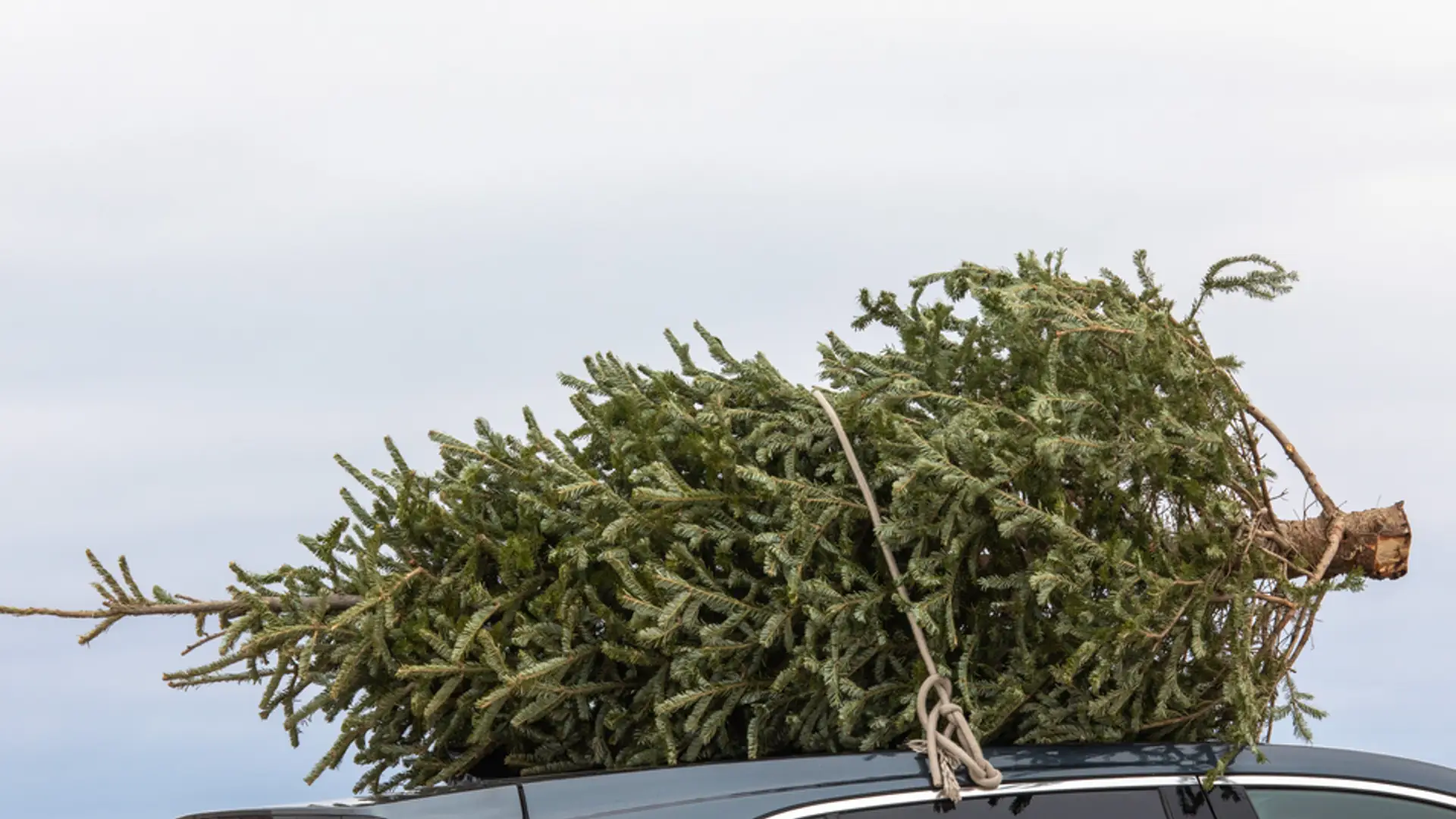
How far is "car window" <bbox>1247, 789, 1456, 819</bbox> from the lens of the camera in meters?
4.48

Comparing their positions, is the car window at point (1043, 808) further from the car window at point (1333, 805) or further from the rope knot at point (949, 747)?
the car window at point (1333, 805)

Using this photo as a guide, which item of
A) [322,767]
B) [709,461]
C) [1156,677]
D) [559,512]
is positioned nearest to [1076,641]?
[1156,677]

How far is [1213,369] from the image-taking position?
192 inches

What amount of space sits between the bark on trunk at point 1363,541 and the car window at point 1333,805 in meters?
0.73

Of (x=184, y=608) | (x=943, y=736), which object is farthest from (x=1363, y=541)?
(x=184, y=608)

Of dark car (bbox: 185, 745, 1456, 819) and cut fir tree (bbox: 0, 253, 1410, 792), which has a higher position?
cut fir tree (bbox: 0, 253, 1410, 792)

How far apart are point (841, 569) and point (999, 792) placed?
2.57 ft

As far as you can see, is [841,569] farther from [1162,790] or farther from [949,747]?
[1162,790]

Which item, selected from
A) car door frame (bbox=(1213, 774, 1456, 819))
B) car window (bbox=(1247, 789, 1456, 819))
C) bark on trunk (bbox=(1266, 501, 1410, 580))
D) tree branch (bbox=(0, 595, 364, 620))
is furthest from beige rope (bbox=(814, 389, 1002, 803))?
tree branch (bbox=(0, 595, 364, 620))

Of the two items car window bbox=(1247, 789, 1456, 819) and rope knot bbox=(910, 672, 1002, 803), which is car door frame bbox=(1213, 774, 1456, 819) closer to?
car window bbox=(1247, 789, 1456, 819)

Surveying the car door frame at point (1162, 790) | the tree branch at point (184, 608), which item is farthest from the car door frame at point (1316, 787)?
the tree branch at point (184, 608)

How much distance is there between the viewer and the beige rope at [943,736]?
4176 mm

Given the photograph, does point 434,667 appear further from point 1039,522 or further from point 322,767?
point 1039,522

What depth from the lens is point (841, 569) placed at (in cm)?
455
